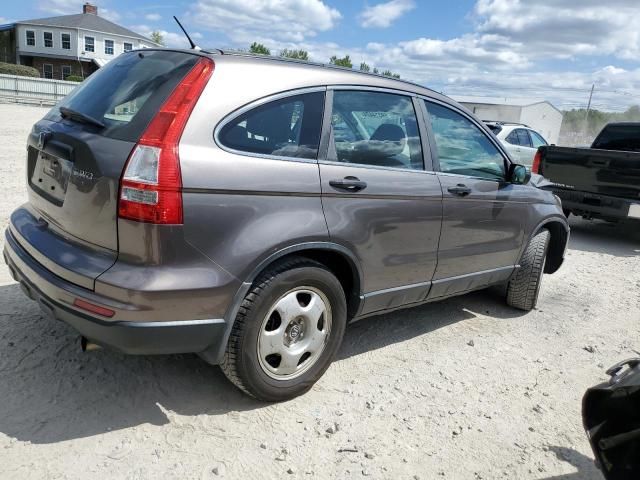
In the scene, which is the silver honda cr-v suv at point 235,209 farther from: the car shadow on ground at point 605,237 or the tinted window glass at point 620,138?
the tinted window glass at point 620,138

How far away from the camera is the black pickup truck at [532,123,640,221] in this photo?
Result: 7734 mm

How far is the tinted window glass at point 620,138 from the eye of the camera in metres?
8.98

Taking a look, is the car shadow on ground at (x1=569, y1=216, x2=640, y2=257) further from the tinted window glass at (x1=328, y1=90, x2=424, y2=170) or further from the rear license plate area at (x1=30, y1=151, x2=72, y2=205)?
the rear license plate area at (x1=30, y1=151, x2=72, y2=205)

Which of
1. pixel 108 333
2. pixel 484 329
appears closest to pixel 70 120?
pixel 108 333

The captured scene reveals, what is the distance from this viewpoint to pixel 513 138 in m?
14.5

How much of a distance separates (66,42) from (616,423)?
2317 inches

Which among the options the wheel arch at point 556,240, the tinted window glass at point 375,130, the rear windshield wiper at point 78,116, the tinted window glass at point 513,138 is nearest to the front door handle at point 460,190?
the tinted window glass at point 375,130

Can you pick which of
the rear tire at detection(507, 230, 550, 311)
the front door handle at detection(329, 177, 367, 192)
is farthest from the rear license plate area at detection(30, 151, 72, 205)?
the rear tire at detection(507, 230, 550, 311)

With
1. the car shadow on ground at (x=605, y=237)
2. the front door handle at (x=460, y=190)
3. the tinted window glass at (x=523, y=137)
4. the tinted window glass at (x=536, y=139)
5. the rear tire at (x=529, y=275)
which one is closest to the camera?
the front door handle at (x=460, y=190)

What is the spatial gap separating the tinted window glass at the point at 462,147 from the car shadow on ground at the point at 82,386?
4.88ft

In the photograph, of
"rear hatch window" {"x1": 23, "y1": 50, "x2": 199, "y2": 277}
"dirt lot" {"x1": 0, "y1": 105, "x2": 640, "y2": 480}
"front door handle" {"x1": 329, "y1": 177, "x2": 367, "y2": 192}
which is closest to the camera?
"rear hatch window" {"x1": 23, "y1": 50, "x2": 199, "y2": 277}

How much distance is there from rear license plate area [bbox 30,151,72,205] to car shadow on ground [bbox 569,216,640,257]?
283 inches

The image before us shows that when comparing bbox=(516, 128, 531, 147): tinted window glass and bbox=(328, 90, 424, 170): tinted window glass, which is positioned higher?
bbox=(328, 90, 424, 170): tinted window glass

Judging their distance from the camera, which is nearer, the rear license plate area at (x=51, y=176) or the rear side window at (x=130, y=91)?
the rear side window at (x=130, y=91)
